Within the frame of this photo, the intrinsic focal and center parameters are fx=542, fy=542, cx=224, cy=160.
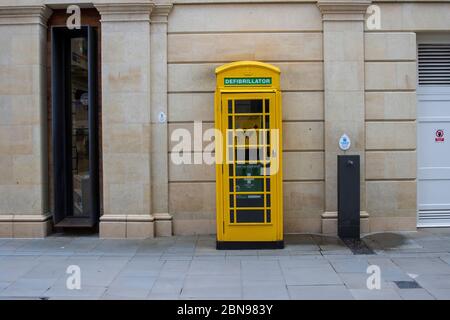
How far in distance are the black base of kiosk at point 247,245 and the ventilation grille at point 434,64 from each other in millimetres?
4402

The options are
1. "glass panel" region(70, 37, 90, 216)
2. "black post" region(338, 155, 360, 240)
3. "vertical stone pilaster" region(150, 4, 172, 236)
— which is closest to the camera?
"black post" region(338, 155, 360, 240)

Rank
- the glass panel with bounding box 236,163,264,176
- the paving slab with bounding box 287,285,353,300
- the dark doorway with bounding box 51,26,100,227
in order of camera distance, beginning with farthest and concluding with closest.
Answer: the dark doorway with bounding box 51,26,100,227 → the glass panel with bounding box 236,163,264,176 → the paving slab with bounding box 287,285,353,300

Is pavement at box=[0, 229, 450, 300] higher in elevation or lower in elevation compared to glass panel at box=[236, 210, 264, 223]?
lower

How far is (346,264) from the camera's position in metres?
8.04

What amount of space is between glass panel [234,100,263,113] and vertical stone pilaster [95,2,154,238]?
194 centimetres

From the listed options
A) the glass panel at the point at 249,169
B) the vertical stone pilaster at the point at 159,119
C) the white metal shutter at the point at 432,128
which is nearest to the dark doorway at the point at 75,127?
the vertical stone pilaster at the point at 159,119

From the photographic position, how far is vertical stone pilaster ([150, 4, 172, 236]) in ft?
32.8

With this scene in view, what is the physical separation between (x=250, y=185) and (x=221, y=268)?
1633mm

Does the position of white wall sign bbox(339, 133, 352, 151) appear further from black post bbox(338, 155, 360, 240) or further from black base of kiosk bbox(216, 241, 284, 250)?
black base of kiosk bbox(216, 241, 284, 250)

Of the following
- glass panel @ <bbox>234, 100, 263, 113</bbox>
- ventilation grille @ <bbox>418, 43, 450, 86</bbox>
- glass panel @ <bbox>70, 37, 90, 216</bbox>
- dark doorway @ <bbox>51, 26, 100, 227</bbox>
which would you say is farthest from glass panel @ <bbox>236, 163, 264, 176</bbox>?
ventilation grille @ <bbox>418, 43, 450, 86</bbox>

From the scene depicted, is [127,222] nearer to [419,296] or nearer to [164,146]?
[164,146]

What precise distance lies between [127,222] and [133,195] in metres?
0.50

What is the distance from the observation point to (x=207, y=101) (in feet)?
33.0
